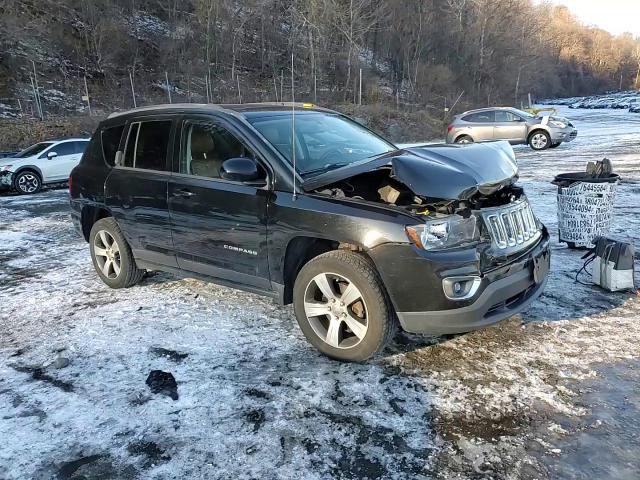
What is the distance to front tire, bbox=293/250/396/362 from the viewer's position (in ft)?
11.0

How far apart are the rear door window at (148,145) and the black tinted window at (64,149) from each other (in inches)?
447

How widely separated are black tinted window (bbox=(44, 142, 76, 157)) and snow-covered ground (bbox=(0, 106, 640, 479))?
1114 cm

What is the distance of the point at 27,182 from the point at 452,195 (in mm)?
14243

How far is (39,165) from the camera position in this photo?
14398 mm

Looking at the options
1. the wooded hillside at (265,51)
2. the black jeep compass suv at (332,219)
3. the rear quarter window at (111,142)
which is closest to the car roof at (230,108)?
the black jeep compass suv at (332,219)

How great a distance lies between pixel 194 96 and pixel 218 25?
784cm

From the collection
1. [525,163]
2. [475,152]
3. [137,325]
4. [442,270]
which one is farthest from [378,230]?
[525,163]

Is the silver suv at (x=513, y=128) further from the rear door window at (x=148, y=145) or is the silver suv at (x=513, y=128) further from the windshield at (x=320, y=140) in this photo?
the rear door window at (x=148, y=145)

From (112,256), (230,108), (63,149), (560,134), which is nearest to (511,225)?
(230,108)

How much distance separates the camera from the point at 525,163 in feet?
47.0

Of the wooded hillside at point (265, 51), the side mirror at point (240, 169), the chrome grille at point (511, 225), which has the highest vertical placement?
the wooded hillside at point (265, 51)

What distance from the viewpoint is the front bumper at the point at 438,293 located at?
3193 mm

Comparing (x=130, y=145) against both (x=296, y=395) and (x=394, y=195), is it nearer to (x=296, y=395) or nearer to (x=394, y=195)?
(x=394, y=195)

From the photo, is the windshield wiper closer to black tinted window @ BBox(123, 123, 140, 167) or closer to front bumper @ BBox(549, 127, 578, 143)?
black tinted window @ BBox(123, 123, 140, 167)
